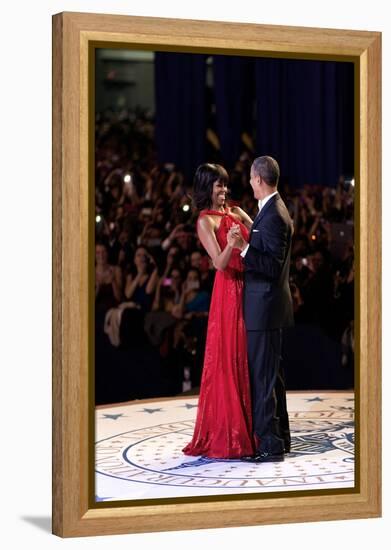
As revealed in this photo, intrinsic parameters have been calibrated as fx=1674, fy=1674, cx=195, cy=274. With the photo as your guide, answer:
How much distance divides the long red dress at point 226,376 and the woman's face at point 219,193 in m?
0.06

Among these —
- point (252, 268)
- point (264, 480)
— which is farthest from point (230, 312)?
point (264, 480)

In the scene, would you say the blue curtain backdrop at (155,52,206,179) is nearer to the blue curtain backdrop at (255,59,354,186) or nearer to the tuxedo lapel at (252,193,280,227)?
the blue curtain backdrop at (255,59,354,186)

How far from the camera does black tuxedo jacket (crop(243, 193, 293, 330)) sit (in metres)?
9.67

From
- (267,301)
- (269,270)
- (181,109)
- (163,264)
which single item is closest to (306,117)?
(181,109)

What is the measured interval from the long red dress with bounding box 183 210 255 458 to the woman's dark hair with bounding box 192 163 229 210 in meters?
0.14

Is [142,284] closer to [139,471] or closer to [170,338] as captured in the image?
[170,338]

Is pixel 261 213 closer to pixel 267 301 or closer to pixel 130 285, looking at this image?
pixel 267 301

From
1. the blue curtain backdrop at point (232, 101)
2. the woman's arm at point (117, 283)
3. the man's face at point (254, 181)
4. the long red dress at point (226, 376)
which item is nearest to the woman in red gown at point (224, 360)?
Result: the long red dress at point (226, 376)

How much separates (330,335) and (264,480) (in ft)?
3.11

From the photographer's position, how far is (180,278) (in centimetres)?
959

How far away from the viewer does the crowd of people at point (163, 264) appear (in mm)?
9305

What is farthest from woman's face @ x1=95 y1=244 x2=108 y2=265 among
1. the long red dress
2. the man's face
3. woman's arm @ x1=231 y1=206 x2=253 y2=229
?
the man's face

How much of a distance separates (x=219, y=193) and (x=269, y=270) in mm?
533

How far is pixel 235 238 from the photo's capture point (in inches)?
380
